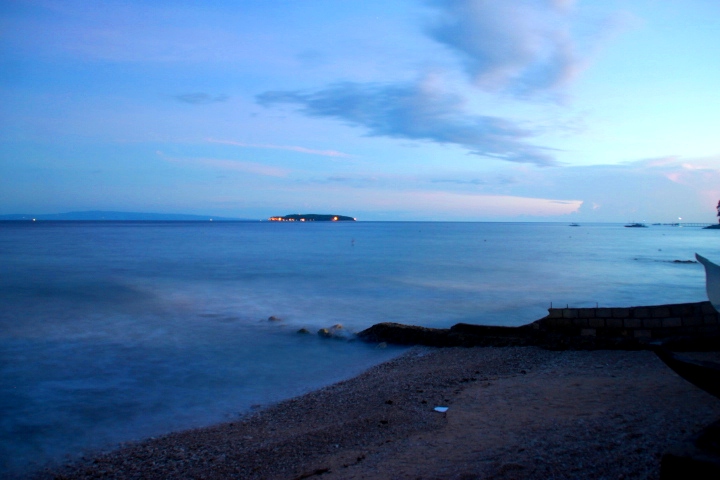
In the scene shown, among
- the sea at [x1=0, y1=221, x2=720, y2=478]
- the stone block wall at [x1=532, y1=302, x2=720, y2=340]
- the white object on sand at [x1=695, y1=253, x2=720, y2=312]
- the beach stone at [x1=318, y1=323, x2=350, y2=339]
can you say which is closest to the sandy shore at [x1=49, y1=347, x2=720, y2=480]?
the sea at [x1=0, y1=221, x2=720, y2=478]

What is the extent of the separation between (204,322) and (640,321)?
37.1 feet

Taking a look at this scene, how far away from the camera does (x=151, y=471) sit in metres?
5.45

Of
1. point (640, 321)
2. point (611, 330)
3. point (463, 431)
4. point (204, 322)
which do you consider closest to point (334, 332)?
point (204, 322)

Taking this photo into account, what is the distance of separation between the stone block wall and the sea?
3633 millimetres

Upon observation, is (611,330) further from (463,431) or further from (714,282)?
(463,431)

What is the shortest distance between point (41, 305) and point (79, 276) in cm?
894

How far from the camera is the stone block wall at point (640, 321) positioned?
878 cm

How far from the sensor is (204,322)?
581 inches

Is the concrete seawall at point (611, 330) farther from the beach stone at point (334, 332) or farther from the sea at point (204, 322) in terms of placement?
the beach stone at point (334, 332)

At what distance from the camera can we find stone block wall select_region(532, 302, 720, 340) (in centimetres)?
878

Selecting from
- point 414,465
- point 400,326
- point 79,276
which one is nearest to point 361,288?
point 400,326

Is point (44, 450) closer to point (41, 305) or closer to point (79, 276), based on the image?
point (41, 305)

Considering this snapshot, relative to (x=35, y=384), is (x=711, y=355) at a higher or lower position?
higher

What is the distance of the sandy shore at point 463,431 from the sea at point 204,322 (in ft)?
2.51
